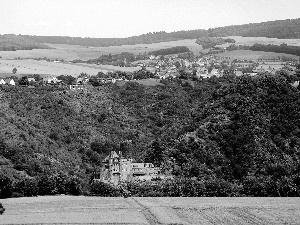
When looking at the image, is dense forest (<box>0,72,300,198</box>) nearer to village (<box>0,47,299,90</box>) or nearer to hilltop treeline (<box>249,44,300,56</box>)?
village (<box>0,47,299,90</box>)

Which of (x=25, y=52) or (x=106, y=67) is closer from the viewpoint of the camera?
(x=106, y=67)

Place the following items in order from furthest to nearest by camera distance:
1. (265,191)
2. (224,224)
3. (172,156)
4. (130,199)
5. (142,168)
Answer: (172,156) → (142,168) → (265,191) → (130,199) → (224,224)

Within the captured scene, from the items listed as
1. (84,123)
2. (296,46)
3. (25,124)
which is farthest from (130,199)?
(296,46)

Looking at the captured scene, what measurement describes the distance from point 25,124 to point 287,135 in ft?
134

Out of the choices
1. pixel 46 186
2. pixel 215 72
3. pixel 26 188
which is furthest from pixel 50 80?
pixel 26 188

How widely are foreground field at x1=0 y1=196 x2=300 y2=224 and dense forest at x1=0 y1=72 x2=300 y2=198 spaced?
4.84 metres

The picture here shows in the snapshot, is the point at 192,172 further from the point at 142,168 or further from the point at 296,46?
the point at 296,46

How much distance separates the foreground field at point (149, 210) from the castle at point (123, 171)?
315 inches

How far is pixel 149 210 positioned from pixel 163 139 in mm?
37105

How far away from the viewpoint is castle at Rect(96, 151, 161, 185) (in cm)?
7288

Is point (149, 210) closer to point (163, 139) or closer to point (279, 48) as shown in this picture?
point (163, 139)

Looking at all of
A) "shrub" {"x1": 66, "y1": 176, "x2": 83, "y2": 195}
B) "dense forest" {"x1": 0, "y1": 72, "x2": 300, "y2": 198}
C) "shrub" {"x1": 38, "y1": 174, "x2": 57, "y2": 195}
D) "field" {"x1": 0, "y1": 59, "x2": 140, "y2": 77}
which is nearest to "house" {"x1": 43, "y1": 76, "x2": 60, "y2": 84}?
"field" {"x1": 0, "y1": 59, "x2": 140, "y2": 77}

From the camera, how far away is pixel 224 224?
50.9m

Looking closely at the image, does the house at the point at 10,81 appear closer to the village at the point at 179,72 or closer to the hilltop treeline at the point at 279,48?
the village at the point at 179,72
